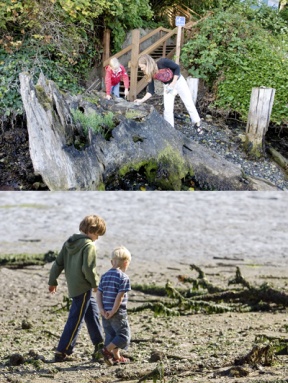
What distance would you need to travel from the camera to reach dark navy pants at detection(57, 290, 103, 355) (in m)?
2.82

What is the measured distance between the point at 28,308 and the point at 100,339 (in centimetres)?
33

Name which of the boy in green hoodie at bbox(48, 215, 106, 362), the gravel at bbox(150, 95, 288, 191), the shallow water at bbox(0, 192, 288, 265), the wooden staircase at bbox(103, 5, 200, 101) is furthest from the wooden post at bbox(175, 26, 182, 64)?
the boy in green hoodie at bbox(48, 215, 106, 362)

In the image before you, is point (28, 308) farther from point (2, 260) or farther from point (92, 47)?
point (92, 47)

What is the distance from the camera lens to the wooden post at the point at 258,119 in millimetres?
3307

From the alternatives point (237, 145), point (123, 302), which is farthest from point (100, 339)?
point (237, 145)

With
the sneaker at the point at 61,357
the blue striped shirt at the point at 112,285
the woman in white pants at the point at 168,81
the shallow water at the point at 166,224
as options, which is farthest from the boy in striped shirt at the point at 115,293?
the woman in white pants at the point at 168,81

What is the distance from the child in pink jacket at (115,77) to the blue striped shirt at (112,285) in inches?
25.3

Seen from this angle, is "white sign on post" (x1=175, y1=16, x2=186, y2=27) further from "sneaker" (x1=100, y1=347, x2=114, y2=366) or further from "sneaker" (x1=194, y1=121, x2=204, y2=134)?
"sneaker" (x1=100, y1=347, x2=114, y2=366)

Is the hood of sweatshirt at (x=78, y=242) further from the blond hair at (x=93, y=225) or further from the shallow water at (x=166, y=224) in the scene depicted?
the shallow water at (x=166, y=224)

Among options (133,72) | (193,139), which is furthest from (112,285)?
(133,72)

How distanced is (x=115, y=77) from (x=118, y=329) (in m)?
0.77

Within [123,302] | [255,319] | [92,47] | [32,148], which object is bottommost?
[255,319]

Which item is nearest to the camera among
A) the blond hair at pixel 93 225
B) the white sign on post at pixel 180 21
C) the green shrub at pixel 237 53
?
the blond hair at pixel 93 225

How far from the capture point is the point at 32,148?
10.2 feet
